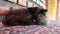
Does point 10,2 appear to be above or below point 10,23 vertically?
above

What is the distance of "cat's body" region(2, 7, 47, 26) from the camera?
1386 millimetres

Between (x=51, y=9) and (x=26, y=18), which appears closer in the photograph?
(x=26, y=18)

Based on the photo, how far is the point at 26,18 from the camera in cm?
144

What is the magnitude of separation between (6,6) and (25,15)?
0.25 m

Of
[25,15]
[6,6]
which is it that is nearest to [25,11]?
[25,15]

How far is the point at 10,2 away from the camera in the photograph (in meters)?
1.67

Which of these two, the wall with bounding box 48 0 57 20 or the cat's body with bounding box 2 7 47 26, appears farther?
the wall with bounding box 48 0 57 20

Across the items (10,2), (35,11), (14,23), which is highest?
(10,2)

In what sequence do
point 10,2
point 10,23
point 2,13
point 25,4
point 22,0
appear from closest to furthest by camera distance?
point 10,23
point 2,13
point 10,2
point 22,0
point 25,4

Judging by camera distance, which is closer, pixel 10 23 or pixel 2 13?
pixel 10 23

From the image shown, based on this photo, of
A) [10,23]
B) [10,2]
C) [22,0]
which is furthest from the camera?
[22,0]

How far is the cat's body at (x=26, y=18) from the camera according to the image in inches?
54.6

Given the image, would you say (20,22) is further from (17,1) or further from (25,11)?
(17,1)

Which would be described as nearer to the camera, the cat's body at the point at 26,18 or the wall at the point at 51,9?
the cat's body at the point at 26,18
